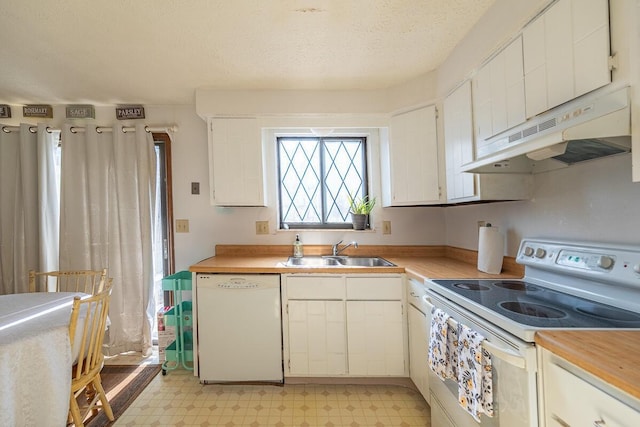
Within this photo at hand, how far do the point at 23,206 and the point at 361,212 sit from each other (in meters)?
3.00

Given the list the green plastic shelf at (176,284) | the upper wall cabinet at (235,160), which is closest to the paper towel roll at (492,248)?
the upper wall cabinet at (235,160)

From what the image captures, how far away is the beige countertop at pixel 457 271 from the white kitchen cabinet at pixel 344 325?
10cm

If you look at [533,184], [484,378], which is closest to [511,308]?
[484,378]

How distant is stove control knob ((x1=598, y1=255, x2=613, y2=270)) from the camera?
101cm

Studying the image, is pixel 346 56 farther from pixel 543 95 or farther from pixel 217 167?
pixel 217 167

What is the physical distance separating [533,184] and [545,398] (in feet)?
3.66

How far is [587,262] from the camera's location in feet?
3.59

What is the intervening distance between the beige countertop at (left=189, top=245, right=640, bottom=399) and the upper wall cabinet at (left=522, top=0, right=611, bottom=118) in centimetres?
80

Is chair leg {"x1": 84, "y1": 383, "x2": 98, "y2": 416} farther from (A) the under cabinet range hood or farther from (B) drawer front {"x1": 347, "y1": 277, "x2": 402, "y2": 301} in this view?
(A) the under cabinet range hood

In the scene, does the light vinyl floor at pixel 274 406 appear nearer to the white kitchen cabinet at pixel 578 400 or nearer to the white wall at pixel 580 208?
the white kitchen cabinet at pixel 578 400

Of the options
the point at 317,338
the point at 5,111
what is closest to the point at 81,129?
the point at 5,111

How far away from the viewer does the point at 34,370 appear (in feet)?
3.64

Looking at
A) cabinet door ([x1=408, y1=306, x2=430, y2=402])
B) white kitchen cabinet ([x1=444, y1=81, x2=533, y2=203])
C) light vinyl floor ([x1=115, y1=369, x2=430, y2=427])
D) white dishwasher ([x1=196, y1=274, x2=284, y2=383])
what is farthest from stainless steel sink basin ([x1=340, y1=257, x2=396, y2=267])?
light vinyl floor ([x1=115, y1=369, x2=430, y2=427])

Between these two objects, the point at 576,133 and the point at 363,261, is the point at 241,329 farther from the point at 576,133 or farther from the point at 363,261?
the point at 576,133
